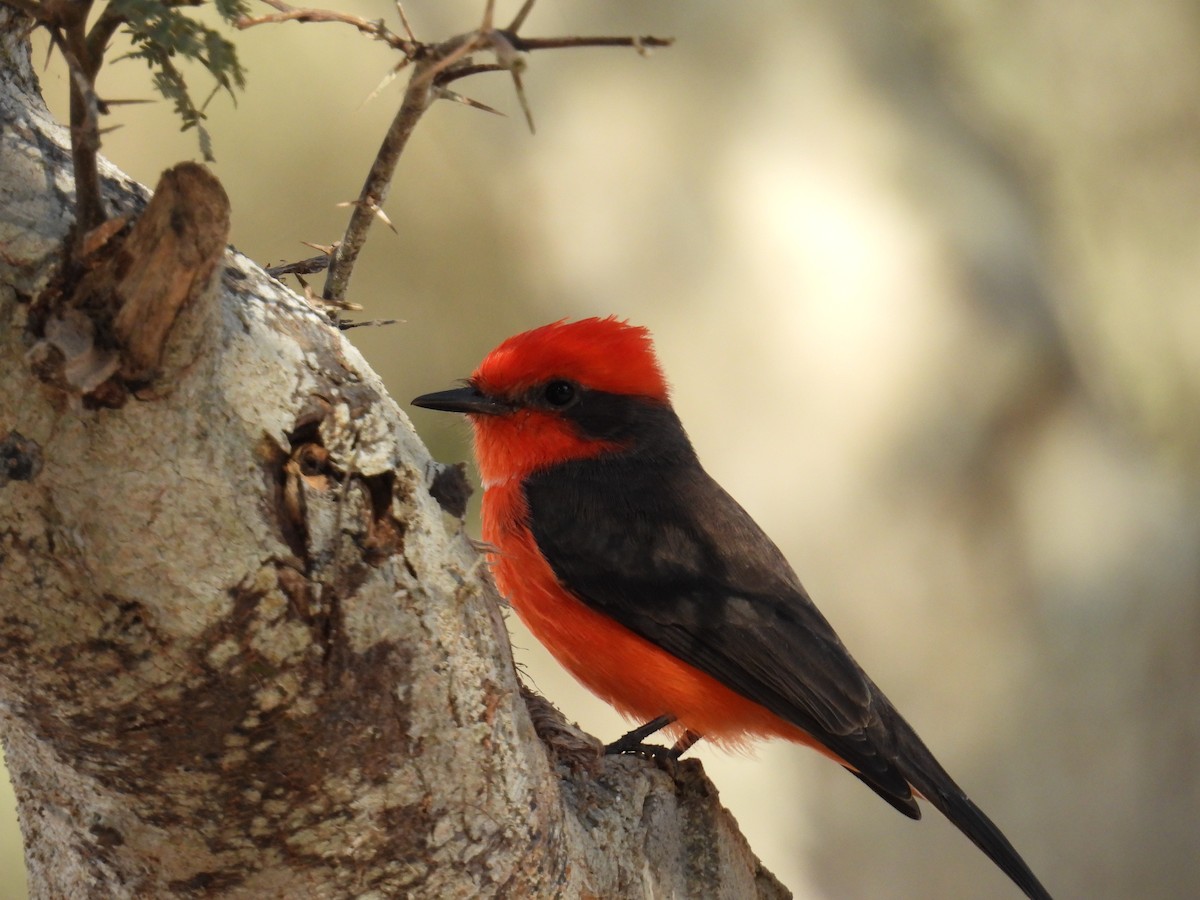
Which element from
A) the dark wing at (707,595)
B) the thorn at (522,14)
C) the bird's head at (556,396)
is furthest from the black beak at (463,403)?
the thorn at (522,14)

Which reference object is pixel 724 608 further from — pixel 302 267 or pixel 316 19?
pixel 316 19

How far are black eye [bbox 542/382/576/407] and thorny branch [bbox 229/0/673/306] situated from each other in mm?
1618

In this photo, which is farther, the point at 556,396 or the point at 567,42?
the point at 556,396

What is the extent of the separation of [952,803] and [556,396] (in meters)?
1.94

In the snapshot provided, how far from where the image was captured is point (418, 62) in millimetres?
2098

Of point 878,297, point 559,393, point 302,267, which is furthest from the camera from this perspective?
point 878,297

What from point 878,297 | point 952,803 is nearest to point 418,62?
point 952,803

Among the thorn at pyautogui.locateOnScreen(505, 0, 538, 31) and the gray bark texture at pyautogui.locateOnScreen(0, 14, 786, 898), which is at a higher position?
the thorn at pyautogui.locateOnScreen(505, 0, 538, 31)

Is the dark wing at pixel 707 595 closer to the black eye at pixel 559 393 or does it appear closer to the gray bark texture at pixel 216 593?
the black eye at pixel 559 393

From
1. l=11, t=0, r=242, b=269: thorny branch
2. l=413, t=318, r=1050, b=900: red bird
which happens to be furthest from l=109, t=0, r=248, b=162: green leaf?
l=413, t=318, r=1050, b=900: red bird

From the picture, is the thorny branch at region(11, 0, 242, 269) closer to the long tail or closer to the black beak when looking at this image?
the black beak

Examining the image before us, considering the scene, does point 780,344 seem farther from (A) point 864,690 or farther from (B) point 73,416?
(B) point 73,416

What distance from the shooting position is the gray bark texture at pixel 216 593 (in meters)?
1.80

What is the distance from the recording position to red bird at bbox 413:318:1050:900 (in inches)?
172
